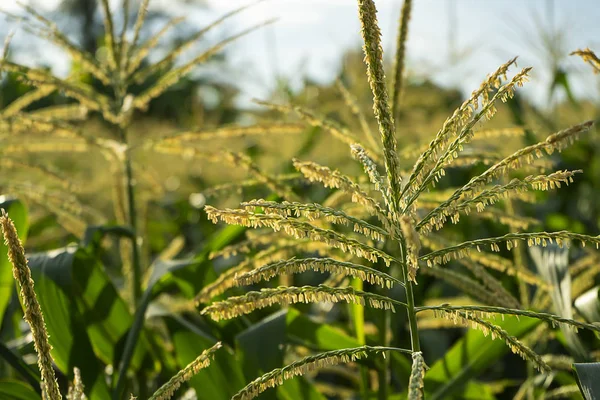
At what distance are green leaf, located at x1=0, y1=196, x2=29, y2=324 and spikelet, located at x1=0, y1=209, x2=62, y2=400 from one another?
1053mm

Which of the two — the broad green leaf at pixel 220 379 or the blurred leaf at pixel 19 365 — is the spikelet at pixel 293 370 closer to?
the broad green leaf at pixel 220 379

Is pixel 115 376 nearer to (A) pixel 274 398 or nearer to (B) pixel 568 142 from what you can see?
(A) pixel 274 398

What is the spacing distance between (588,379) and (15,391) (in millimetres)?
1132

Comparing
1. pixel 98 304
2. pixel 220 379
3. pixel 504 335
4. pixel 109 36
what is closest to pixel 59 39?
pixel 109 36

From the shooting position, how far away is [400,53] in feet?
5.32

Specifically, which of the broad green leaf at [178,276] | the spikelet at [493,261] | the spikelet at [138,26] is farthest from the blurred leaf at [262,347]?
the spikelet at [138,26]

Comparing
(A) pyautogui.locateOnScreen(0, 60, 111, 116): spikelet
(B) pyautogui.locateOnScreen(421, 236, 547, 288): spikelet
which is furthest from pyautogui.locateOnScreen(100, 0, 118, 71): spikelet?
(B) pyautogui.locateOnScreen(421, 236, 547, 288): spikelet

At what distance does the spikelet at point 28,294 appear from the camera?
0.85 m

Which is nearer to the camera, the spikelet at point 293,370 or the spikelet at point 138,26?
the spikelet at point 293,370

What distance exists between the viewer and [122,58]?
2057 millimetres

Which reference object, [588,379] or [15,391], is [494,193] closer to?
[588,379]

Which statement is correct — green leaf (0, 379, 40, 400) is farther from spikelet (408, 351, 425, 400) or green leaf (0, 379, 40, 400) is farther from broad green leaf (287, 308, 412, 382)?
spikelet (408, 351, 425, 400)

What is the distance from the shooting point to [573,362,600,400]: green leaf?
1.00 metres

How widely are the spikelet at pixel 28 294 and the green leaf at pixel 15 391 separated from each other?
559 mm
